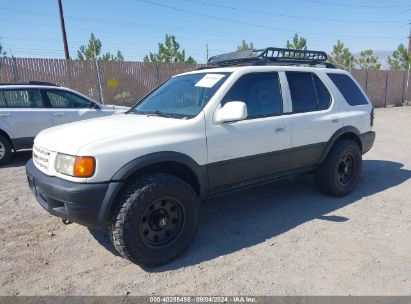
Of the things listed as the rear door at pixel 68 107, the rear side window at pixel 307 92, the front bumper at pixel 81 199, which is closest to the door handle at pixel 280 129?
the rear side window at pixel 307 92

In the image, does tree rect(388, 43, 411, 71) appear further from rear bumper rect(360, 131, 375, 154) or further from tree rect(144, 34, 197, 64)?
rear bumper rect(360, 131, 375, 154)

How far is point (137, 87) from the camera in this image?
1391 cm

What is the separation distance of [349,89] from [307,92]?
1028mm

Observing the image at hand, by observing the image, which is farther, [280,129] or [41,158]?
[280,129]

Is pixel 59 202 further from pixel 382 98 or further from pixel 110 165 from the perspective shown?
pixel 382 98

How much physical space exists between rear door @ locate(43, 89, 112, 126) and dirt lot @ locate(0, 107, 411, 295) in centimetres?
304

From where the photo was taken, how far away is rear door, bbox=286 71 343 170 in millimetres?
4227

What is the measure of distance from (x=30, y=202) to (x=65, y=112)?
3.42 meters

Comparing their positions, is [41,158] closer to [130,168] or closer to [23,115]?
[130,168]

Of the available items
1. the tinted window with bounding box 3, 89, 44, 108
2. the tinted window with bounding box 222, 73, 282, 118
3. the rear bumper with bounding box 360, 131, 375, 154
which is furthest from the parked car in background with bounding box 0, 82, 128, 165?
the rear bumper with bounding box 360, 131, 375, 154

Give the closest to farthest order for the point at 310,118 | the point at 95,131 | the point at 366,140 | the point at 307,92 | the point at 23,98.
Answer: the point at 95,131
the point at 310,118
the point at 307,92
the point at 366,140
the point at 23,98

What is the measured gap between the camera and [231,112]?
3.32 meters

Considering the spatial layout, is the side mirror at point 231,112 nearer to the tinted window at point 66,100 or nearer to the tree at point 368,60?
the tinted window at point 66,100

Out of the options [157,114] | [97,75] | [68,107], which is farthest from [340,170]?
[97,75]
